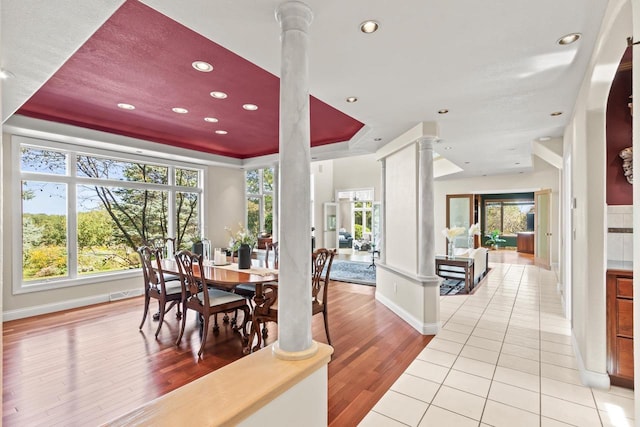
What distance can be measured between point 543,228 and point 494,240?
4.89 metres

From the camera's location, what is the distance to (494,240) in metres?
13.5

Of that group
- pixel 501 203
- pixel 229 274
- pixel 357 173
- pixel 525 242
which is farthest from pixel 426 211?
pixel 501 203

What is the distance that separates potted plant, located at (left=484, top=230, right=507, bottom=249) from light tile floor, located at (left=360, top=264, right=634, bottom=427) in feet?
31.9

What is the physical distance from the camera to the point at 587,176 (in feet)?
8.95

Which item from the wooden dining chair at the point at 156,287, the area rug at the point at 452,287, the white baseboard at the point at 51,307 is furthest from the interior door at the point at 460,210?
the white baseboard at the point at 51,307

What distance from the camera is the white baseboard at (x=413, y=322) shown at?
392 cm

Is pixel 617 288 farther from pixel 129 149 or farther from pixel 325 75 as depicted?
pixel 129 149

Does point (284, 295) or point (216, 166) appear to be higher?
point (216, 166)

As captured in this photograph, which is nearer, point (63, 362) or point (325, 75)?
point (325, 75)

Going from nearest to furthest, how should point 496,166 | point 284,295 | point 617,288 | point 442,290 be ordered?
point 284,295 → point 617,288 → point 442,290 → point 496,166

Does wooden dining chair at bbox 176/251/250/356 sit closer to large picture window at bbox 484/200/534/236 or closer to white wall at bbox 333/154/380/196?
white wall at bbox 333/154/380/196

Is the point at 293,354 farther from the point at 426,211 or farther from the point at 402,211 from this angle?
the point at 402,211

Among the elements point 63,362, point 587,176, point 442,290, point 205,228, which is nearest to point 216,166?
point 205,228

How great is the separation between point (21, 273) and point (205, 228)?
2.92 metres
